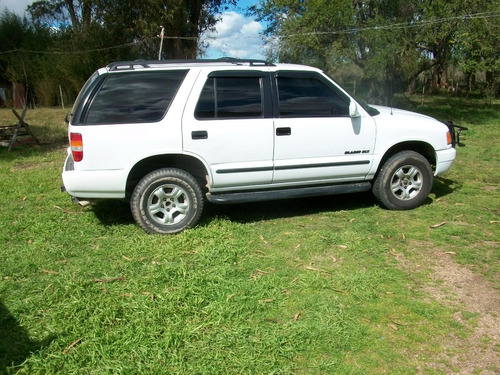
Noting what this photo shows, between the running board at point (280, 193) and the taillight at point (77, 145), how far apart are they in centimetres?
142

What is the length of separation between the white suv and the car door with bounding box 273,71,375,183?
0.04ft

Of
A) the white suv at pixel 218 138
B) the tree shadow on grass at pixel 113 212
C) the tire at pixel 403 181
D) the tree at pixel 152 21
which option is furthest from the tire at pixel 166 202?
the tree at pixel 152 21

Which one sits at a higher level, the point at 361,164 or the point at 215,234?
the point at 361,164

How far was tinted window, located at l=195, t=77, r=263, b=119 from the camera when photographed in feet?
15.9

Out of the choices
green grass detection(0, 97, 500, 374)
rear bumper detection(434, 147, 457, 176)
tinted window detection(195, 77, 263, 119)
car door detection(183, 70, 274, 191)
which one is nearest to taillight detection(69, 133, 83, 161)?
green grass detection(0, 97, 500, 374)

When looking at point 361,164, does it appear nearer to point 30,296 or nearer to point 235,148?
point 235,148

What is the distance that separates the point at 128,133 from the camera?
458cm

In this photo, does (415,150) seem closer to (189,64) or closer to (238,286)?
(189,64)

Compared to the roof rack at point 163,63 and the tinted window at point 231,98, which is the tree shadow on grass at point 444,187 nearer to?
the tinted window at point 231,98

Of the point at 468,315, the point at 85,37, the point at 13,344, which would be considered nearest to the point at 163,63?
the point at 13,344

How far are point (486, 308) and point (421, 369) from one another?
101 cm

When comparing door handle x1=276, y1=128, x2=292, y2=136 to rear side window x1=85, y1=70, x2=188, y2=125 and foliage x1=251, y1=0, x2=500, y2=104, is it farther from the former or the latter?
foliage x1=251, y1=0, x2=500, y2=104

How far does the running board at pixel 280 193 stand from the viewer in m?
4.96

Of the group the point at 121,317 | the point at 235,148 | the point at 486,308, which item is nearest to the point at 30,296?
the point at 121,317
